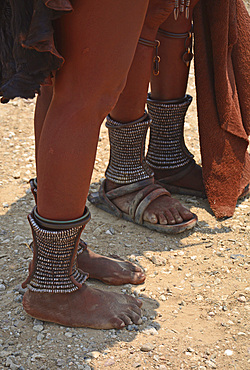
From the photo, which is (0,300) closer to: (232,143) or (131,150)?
(131,150)

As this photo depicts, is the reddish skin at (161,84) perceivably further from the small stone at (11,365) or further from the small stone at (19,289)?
the small stone at (11,365)

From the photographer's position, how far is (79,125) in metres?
1.43

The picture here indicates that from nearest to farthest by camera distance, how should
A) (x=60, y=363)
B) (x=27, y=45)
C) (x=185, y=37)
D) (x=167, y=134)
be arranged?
(x=27, y=45) → (x=60, y=363) → (x=185, y=37) → (x=167, y=134)

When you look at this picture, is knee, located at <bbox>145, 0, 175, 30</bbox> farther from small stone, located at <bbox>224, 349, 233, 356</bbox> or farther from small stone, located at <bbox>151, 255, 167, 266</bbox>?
small stone, located at <bbox>224, 349, 233, 356</bbox>

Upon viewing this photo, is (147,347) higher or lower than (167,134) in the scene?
lower

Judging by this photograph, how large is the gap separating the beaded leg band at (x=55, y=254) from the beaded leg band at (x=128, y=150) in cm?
74

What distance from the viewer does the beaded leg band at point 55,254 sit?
60.0 inches

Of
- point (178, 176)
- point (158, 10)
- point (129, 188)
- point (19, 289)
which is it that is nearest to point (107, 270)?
point (19, 289)

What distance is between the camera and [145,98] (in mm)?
2227

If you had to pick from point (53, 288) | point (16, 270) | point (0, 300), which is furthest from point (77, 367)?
point (16, 270)

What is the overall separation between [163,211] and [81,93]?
3.25 ft

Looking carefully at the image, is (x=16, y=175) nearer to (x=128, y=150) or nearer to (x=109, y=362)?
(x=128, y=150)

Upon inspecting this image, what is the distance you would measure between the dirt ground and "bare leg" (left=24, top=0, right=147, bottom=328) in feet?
0.59

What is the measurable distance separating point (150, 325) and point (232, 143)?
108 cm
